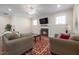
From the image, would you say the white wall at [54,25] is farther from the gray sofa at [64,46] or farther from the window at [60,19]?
the gray sofa at [64,46]

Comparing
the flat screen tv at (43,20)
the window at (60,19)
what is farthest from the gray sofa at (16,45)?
the window at (60,19)

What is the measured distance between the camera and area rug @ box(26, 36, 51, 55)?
2.01 metres

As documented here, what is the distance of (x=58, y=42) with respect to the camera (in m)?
2.01

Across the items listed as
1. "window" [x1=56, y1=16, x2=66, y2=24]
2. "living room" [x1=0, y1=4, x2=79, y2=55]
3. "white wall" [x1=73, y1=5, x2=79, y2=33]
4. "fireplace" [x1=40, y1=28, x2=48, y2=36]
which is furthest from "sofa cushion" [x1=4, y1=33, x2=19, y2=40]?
"white wall" [x1=73, y1=5, x2=79, y2=33]

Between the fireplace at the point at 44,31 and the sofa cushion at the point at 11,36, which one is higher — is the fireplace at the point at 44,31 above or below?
above

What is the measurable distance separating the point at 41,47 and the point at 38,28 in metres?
0.41

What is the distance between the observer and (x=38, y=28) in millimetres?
2104

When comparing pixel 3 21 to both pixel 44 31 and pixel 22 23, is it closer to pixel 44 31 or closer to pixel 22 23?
pixel 22 23

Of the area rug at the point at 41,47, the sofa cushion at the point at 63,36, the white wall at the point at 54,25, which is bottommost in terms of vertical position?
the area rug at the point at 41,47

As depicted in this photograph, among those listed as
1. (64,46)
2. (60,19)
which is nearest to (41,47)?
(64,46)

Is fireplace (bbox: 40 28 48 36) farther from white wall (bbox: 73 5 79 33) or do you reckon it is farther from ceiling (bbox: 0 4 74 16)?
white wall (bbox: 73 5 79 33)

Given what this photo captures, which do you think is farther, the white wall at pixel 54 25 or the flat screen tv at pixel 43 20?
the flat screen tv at pixel 43 20

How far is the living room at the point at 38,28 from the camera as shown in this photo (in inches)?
75.9
